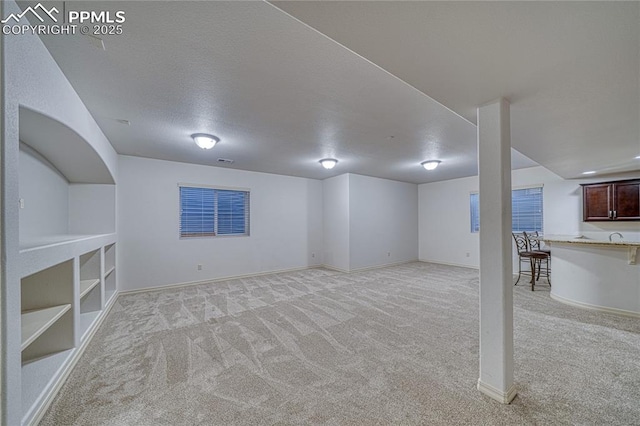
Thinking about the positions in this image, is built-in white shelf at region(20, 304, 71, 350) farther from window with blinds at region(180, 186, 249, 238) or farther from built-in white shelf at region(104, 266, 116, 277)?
window with blinds at region(180, 186, 249, 238)

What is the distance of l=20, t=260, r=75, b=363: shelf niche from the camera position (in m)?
2.18

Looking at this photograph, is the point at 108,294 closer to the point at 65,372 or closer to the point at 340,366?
the point at 65,372

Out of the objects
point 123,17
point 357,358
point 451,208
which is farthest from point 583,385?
point 451,208

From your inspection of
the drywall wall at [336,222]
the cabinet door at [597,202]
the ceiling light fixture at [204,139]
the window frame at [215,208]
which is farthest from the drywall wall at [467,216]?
the ceiling light fixture at [204,139]

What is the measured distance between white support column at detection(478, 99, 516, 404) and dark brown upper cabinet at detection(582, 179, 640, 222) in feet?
16.5

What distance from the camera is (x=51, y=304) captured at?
7.61 ft

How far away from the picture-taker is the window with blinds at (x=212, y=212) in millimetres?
5344

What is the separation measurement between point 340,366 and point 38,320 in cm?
252

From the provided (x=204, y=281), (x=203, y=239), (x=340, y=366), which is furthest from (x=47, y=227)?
(x=340, y=366)

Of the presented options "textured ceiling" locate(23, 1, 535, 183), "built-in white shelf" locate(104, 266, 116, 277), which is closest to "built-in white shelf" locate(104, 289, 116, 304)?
"built-in white shelf" locate(104, 266, 116, 277)

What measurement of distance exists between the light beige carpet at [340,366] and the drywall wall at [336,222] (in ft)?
8.03

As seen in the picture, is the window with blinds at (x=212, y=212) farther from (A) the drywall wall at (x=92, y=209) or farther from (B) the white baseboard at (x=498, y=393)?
(B) the white baseboard at (x=498, y=393)

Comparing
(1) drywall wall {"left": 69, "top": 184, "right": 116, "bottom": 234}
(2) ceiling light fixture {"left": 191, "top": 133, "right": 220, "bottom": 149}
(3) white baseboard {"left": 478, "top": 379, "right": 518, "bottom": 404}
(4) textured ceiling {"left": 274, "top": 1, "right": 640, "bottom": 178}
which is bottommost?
(3) white baseboard {"left": 478, "top": 379, "right": 518, "bottom": 404}

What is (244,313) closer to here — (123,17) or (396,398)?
(396,398)
